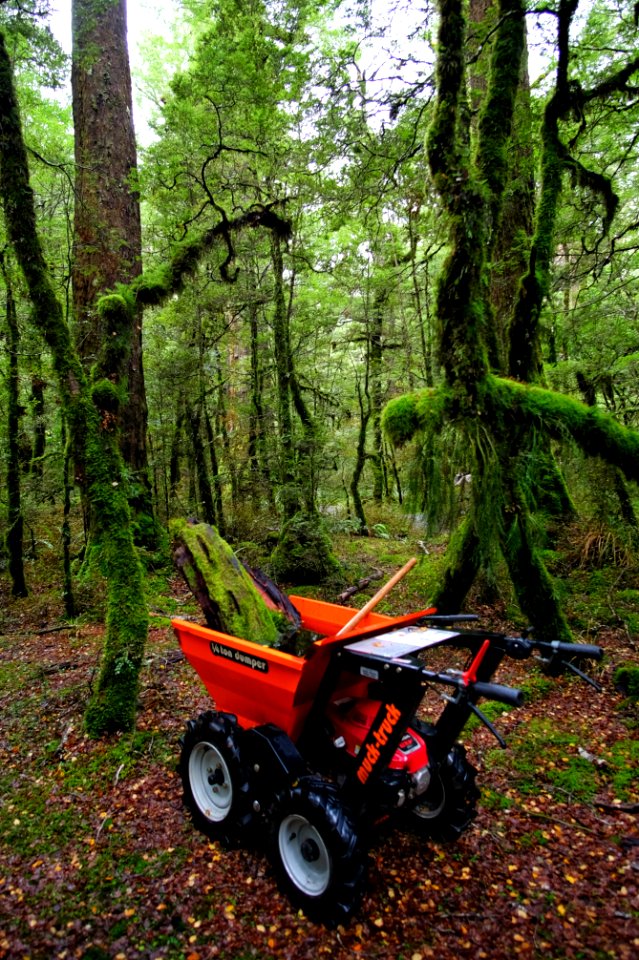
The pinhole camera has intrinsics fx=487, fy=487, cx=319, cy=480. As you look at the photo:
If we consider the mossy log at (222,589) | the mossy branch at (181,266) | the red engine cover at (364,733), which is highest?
the mossy branch at (181,266)

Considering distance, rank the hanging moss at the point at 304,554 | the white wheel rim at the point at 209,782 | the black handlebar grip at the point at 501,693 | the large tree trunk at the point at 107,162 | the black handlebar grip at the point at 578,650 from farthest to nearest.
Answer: the hanging moss at the point at 304,554, the large tree trunk at the point at 107,162, the white wheel rim at the point at 209,782, the black handlebar grip at the point at 578,650, the black handlebar grip at the point at 501,693

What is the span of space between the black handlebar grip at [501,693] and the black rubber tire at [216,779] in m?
1.75

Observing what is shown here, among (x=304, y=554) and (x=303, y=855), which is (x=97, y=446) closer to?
(x=303, y=855)

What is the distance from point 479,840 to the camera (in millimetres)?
3191

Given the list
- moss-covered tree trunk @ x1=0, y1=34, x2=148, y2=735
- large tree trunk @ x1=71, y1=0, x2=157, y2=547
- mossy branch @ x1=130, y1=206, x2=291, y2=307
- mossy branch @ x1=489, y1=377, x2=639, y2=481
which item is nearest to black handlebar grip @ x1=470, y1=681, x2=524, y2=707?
moss-covered tree trunk @ x1=0, y1=34, x2=148, y2=735

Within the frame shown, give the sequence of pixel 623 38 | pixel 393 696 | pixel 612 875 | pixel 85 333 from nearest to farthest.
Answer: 1. pixel 393 696
2. pixel 612 875
3. pixel 85 333
4. pixel 623 38

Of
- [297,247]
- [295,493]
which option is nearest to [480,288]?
[295,493]

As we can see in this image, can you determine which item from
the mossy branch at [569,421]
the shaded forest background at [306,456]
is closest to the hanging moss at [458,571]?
the shaded forest background at [306,456]

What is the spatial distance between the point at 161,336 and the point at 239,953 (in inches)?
464

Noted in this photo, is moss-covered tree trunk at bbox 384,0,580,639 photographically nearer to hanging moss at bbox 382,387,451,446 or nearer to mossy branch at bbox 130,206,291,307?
hanging moss at bbox 382,387,451,446

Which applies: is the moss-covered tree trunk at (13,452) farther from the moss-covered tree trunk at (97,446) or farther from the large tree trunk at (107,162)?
the moss-covered tree trunk at (97,446)

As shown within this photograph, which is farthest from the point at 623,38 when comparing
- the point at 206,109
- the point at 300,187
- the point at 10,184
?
the point at 10,184

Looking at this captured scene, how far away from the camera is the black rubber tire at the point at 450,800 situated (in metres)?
3.09

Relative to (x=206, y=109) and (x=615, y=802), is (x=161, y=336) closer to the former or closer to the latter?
(x=206, y=109)
